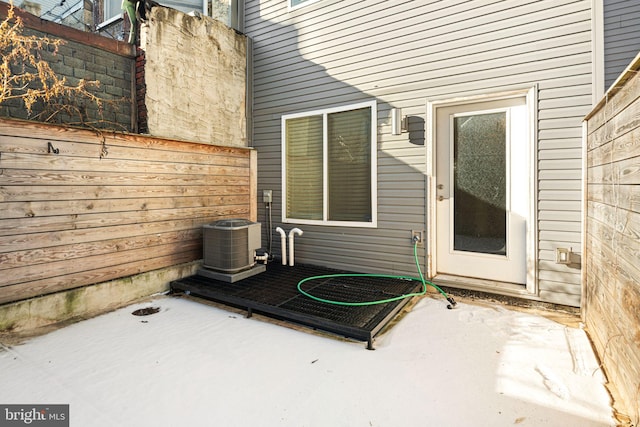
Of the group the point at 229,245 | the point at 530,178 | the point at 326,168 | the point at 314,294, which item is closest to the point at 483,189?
the point at 530,178

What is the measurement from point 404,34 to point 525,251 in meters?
2.73

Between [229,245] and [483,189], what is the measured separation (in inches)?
113

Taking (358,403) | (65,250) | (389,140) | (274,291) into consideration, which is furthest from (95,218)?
(389,140)

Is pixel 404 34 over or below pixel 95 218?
over

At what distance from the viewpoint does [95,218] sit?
3.40 m

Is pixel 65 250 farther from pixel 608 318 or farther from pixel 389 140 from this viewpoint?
pixel 608 318

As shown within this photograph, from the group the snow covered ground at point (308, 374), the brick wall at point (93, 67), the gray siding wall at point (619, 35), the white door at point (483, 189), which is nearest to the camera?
the snow covered ground at point (308, 374)

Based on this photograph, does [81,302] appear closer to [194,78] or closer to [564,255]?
[194,78]

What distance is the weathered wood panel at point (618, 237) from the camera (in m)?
1.75

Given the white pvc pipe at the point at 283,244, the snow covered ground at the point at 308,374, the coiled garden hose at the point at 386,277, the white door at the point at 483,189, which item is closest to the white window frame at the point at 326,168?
the white pvc pipe at the point at 283,244

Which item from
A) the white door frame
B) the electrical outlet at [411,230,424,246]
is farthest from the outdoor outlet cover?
the electrical outlet at [411,230,424,246]

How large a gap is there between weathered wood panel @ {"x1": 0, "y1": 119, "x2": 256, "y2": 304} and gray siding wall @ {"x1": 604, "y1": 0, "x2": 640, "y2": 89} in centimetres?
429

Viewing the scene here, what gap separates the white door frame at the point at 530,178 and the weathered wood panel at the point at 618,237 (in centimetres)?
54

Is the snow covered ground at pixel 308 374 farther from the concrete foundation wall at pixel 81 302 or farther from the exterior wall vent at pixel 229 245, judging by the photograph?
the exterior wall vent at pixel 229 245
